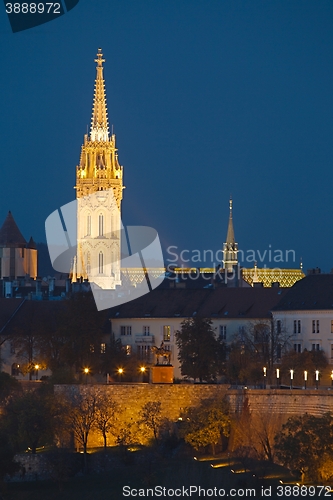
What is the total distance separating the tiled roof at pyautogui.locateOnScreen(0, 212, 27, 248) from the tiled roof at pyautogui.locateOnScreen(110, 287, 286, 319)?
197 feet

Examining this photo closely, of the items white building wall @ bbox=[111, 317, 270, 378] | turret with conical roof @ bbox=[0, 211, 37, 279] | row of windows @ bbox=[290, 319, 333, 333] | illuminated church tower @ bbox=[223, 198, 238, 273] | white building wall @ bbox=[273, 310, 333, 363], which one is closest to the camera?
white building wall @ bbox=[273, 310, 333, 363]

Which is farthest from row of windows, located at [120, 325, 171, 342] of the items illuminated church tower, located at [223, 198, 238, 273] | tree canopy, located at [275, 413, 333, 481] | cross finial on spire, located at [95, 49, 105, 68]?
illuminated church tower, located at [223, 198, 238, 273]

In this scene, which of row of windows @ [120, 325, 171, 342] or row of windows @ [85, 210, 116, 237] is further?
row of windows @ [85, 210, 116, 237]

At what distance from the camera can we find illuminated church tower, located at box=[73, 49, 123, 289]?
17512 cm

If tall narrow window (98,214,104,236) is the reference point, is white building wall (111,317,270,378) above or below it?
below

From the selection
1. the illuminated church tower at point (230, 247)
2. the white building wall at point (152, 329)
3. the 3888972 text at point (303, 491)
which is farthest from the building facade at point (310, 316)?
the illuminated church tower at point (230, 247)

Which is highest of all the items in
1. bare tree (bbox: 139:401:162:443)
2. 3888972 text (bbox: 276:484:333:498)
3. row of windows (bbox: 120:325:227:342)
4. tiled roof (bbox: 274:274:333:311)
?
tiled roof (bbox: 274:274:333:311)

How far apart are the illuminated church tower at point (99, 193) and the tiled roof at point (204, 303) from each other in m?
61.8

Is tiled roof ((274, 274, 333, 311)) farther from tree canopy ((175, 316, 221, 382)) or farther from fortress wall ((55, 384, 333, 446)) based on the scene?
fortress wall ((55, 384, 333, 446))

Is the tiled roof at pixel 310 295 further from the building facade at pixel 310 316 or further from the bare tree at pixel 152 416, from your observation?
the bare tree at pixel 152 416

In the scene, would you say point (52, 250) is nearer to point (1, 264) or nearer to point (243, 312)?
point (1, 264)

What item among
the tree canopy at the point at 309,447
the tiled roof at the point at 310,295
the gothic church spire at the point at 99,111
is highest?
the gothic church spire at the point at 99,111

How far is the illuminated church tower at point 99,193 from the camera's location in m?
175

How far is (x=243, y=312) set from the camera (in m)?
105
